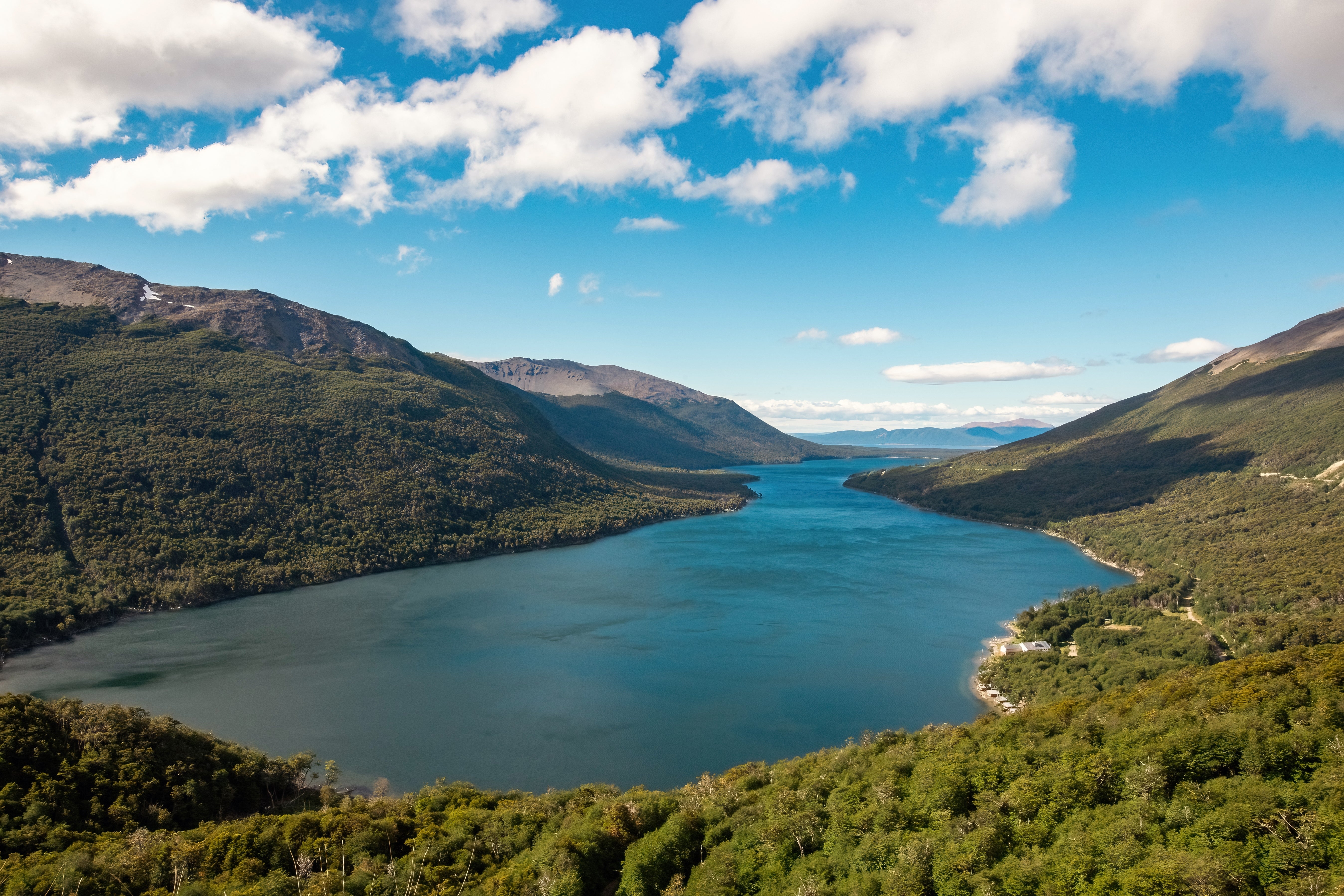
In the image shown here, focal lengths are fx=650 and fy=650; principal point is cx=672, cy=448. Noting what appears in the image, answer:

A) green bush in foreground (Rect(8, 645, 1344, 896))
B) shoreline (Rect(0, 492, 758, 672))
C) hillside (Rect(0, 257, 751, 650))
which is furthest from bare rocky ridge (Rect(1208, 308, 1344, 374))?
green bush in foreground (Rect(8, 645, 1344, 896))

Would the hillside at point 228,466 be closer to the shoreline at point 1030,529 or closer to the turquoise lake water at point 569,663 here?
the turquoise lake water at point 569,663

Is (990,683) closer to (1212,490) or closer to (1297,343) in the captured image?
(1212,490)

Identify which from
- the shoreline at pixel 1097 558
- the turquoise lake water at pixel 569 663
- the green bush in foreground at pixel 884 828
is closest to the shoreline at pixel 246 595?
the turquoise lake water at pixel 569 663

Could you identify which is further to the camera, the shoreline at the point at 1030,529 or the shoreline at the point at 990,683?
the shoreline at the point at 1030,529

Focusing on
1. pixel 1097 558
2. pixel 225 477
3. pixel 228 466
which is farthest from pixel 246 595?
pixel 1097 558

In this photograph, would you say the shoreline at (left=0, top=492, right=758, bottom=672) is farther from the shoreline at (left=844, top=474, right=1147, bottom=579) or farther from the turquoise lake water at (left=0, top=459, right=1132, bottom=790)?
the shoreline at (left=844, top=474, right=1147, bottom=579)
